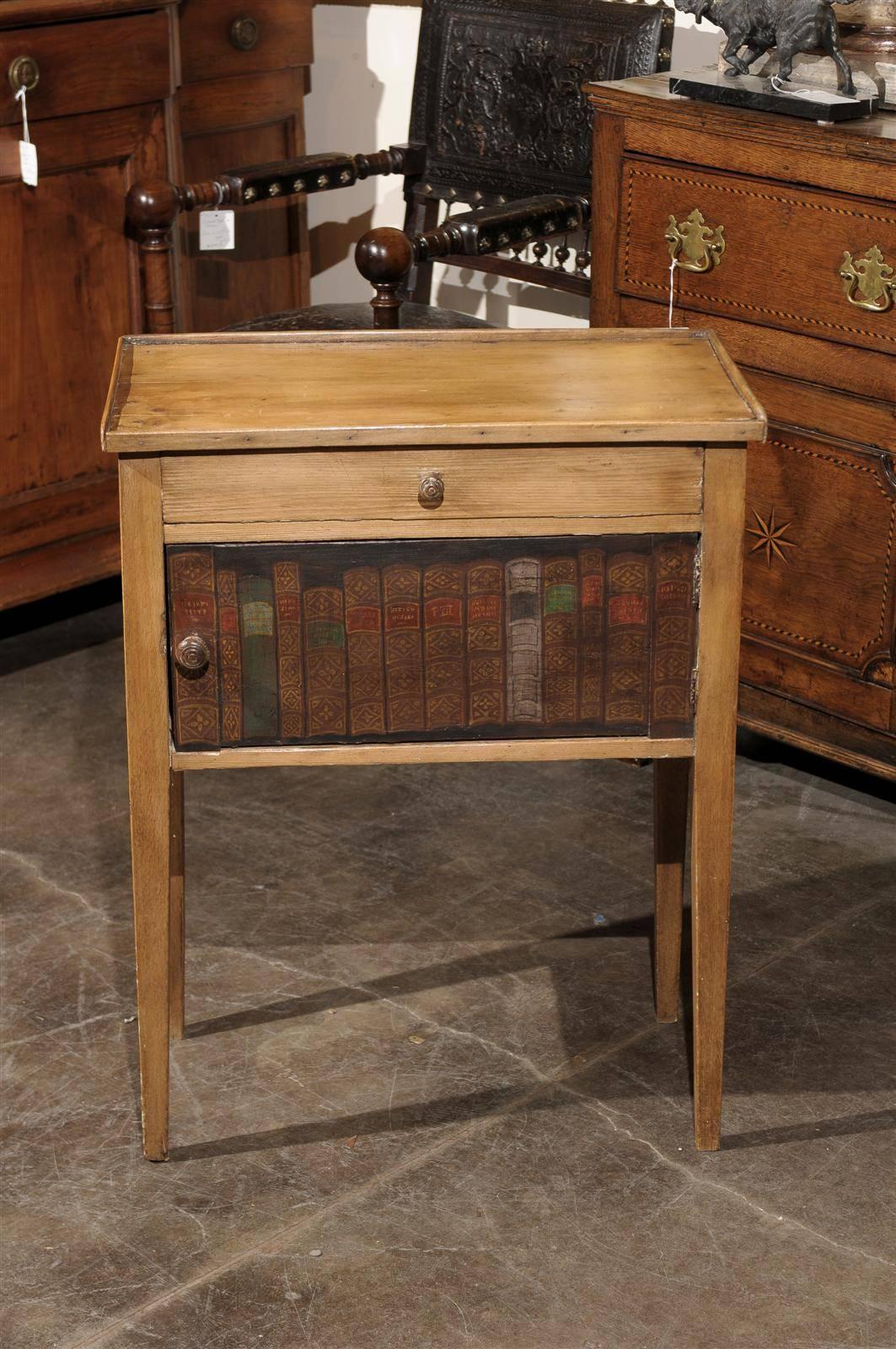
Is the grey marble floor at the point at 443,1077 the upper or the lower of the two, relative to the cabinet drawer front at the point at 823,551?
lower

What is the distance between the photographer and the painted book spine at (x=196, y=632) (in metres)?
1.70

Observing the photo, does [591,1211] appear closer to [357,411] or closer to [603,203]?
[357,411]

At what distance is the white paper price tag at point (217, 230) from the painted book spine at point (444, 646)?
173 centimetres

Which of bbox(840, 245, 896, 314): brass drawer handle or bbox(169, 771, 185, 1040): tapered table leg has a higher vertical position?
bbox(840, 245, 896, 314): brass drawer handle

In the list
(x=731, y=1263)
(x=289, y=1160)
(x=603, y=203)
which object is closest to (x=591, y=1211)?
(x=731, y=1263)

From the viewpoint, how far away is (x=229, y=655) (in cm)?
174

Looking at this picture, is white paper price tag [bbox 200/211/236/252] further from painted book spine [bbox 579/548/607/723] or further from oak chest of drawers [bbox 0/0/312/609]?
painted book spine [bbox 579/548/607/723]

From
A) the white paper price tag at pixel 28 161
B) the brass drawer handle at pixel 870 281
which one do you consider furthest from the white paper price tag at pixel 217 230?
the brass drawer handle at pixel 870 281

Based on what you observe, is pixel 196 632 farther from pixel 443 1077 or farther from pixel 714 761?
pixel 443 1077

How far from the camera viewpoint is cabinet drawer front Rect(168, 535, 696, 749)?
1.72m

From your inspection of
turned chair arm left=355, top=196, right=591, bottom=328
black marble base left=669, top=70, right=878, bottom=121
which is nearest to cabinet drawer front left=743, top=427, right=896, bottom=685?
black marble base left=669, top=70, right=878, bottom=121

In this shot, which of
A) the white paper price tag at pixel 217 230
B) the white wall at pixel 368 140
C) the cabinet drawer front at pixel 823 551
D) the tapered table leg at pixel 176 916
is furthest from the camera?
the white wall at pixel 368 140

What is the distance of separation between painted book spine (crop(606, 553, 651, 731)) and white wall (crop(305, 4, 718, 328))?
1934 millimetres

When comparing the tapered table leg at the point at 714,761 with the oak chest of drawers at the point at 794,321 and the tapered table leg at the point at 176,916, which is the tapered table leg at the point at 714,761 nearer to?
the tapered table leg at the point at 176,916
